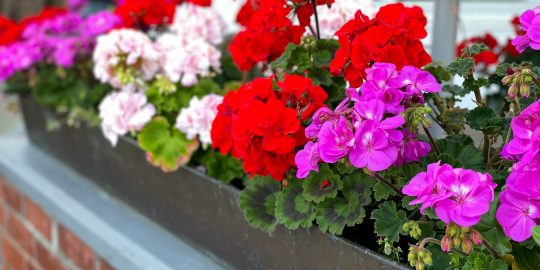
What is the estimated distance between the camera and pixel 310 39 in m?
1.18

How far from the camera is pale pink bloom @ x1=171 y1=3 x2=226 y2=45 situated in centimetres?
170

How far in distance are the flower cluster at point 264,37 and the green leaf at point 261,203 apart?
22 centimetres

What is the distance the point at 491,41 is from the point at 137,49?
821mm

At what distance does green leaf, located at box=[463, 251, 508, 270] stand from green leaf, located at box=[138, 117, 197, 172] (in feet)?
2.32

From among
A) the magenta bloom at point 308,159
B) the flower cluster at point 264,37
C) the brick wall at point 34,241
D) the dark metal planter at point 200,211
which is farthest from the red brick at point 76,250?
the magenta bloom at point 308,159

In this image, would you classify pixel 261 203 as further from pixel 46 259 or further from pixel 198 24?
pixel 46 259

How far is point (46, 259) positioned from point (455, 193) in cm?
141

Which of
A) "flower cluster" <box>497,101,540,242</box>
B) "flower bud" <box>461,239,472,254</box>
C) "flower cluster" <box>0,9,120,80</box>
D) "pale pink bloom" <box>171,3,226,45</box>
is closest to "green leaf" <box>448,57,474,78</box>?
"flower cluster" <box>497,101,540,242</box>

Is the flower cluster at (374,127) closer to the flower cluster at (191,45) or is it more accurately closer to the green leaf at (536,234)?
the green leaf at (536,234)

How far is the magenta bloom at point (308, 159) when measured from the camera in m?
0.86

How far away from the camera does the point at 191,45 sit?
1555mm

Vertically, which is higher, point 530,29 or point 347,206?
point 530,29

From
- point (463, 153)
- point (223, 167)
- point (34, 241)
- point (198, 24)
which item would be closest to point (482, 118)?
point (463, 153)

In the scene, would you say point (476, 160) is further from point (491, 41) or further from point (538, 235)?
point (491, 41)
